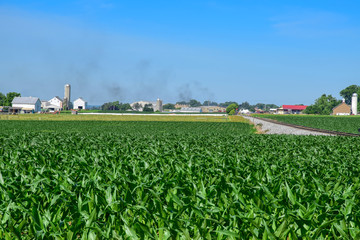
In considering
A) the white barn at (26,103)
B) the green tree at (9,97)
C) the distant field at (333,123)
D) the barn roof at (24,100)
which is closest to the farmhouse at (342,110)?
the distant field at (333,123)

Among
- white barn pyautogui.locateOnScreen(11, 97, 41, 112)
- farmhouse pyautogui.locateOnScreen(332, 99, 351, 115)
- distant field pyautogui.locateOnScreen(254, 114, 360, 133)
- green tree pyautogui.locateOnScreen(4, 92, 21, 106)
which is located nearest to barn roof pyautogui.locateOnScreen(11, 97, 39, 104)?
white barn pyautogui.locateOnScreen(11, 97, 41, 112)

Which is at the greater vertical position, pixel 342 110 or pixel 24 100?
pixel 24 100

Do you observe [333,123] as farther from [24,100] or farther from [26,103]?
[24,100]

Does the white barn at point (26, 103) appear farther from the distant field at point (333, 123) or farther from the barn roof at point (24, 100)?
the distant field at point (333, 123)

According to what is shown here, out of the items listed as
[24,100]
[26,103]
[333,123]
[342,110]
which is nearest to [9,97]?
[24,100]

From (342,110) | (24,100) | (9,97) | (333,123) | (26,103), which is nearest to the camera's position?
(333,123)

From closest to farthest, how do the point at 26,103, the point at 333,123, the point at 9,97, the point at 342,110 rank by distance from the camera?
1. the point at 333,123
2. the point at 26,103
3. the point at 342,110
4. the point at 9,97

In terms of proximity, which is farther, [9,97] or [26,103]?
[9,97]

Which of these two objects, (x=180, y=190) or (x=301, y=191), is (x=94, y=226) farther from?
(x=301, y=191)

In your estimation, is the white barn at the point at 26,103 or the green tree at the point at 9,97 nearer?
the white barn at the point at 26,103

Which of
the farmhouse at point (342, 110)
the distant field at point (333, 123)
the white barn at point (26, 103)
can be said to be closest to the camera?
the distant field at point (333, 123)

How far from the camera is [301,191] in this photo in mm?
5906

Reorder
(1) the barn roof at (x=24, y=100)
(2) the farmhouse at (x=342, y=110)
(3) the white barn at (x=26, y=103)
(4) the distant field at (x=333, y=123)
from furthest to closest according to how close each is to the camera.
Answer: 1. (2) the farmhouse at (x=342, y=110)
2. (1) the barn roof at (x=24, y=100)
3. (3) the white barn at (x=26, y=103)
4. (4) the distant field at (x=333, y=123)

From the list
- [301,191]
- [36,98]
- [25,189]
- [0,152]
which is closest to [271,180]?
[301,191]
